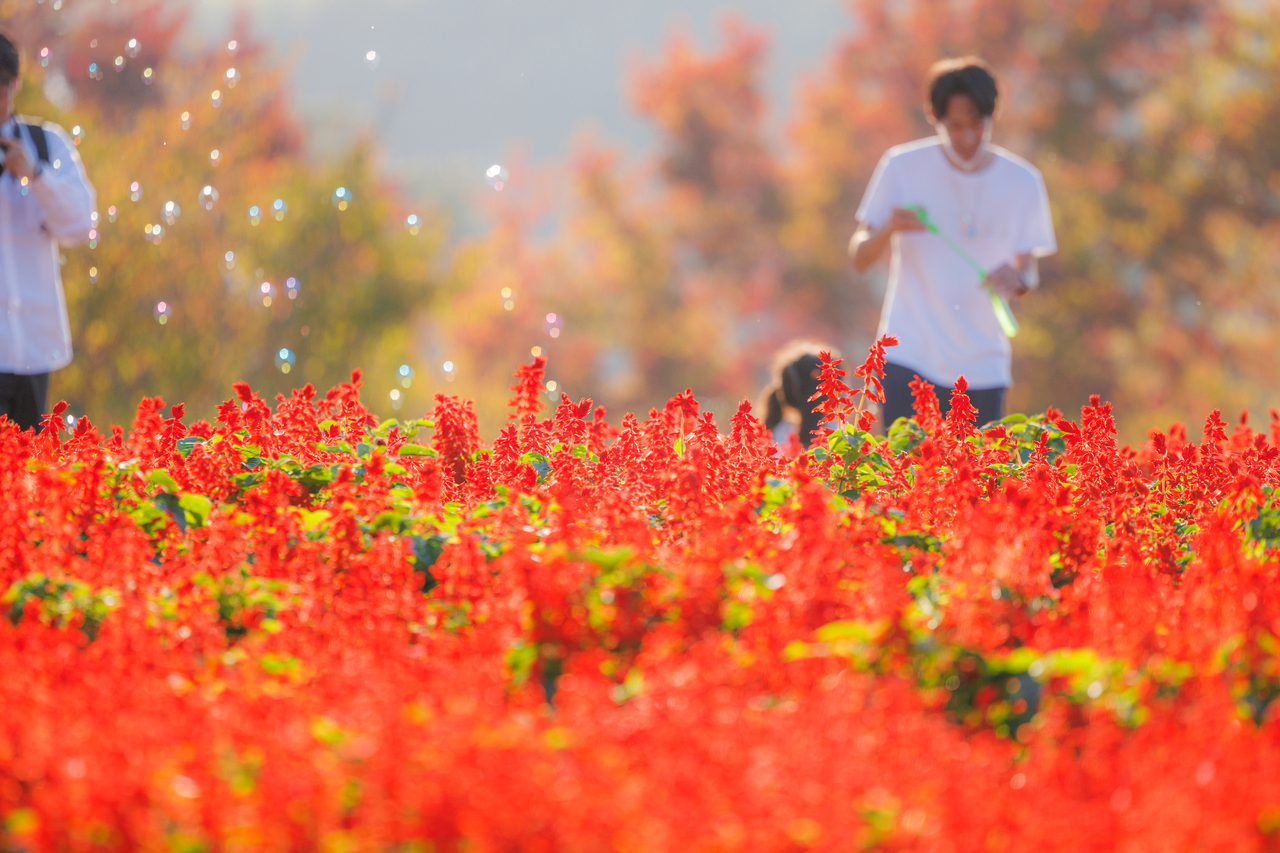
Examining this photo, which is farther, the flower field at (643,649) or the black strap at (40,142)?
the black strap at (40,142)

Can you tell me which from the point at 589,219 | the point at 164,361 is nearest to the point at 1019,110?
the point at 589,219

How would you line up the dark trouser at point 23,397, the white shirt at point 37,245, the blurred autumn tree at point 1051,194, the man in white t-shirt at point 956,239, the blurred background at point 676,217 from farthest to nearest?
the blurred autumn tree at point 1051,194
the blurred background at point 676,217
the man in white t-shirt at point 956,239
the dark trouser at point 23,397
the white shirt at point 37,245

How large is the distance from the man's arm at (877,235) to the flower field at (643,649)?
1.57 meters

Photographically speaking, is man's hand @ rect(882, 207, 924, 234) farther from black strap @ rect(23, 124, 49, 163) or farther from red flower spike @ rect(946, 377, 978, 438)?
black strap @ rect(23, 124, 49, 163)

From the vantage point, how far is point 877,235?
498 centimetres

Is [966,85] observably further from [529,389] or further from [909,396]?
[529,389]

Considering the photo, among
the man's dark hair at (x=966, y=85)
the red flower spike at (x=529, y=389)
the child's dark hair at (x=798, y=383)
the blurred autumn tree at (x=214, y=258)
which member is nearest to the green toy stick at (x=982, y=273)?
the man's dark hair at (x=966, y=85)

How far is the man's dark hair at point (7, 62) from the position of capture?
4363 mm

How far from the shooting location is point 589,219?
73.9ft

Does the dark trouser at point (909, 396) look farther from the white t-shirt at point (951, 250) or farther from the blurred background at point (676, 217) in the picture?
the blurred background at point (676, 217)

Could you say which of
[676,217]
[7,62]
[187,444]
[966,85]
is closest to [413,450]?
[187,444]

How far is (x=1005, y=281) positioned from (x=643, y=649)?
3145 millimetres

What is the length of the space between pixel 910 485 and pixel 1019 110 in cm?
1665

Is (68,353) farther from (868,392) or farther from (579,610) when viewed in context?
(579,610)
